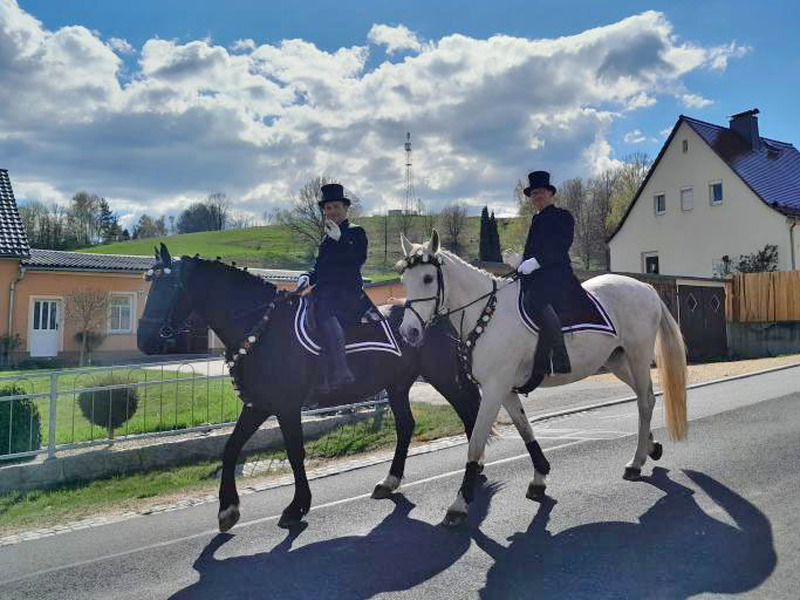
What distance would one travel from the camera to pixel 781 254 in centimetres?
2867

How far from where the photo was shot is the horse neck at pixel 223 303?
555 centimetres

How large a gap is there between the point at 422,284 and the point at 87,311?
68.9 feet

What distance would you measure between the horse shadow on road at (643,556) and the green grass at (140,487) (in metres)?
4.15

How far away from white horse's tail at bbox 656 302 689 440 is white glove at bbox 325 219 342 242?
377cm

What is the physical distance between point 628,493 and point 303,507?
298 centimetres

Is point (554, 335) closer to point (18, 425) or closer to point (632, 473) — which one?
point (632, 473)

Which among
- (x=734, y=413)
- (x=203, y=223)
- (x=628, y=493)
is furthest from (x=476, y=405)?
(x=203, y=223)

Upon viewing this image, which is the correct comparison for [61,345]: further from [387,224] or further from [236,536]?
[387,224]

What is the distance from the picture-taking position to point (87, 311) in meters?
22.8

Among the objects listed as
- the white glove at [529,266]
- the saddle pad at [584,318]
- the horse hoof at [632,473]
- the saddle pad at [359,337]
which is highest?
the white glove at [529,266]

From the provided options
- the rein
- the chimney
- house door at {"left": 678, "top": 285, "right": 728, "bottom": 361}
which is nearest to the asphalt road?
the rein

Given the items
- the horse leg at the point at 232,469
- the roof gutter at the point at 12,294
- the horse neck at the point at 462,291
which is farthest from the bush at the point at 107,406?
the roof gutter at the point at 12,294

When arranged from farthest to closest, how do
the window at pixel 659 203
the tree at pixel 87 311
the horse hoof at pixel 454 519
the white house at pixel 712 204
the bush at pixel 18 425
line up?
the window at pixel 659 203 < the white house at pixel 712 204 < the tree at pixel 87 311 < the bush at pixel 18 425 < the horse hoof at pixel 454 519

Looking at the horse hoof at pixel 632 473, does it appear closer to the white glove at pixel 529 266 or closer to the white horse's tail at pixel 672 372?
the white horse's tail at pixel 672 372
